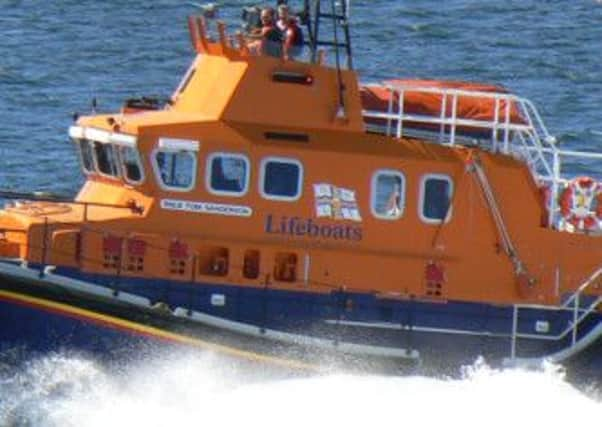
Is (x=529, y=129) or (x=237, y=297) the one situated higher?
(x=529, y=129)

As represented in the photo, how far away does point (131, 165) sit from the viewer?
21500 mm

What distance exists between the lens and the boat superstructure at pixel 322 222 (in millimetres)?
21297

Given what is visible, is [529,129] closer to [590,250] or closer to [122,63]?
[590,250]

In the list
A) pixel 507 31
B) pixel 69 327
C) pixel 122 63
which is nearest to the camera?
pixel 69 327

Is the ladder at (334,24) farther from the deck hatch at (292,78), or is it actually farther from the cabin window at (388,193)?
the cabin window at (388,193)

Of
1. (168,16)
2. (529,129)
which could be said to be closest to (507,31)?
(168,16)

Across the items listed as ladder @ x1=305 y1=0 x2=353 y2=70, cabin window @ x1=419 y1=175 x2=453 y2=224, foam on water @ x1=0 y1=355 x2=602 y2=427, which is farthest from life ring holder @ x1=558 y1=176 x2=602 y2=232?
ladder @ x1=305 y1=0 x2=353 y2=70

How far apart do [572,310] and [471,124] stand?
217 centimetres

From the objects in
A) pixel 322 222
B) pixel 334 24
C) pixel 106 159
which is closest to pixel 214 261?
pixel 322 222

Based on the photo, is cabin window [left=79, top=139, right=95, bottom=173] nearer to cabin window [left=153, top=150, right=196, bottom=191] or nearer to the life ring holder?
cabin window [left=153, top=150, right=196, bottom=191]

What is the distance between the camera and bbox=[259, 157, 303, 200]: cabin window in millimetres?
21469

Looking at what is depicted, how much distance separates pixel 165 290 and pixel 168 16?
1042 inches

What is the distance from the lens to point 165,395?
21094 millimetres

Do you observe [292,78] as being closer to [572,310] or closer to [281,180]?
[281,180]
